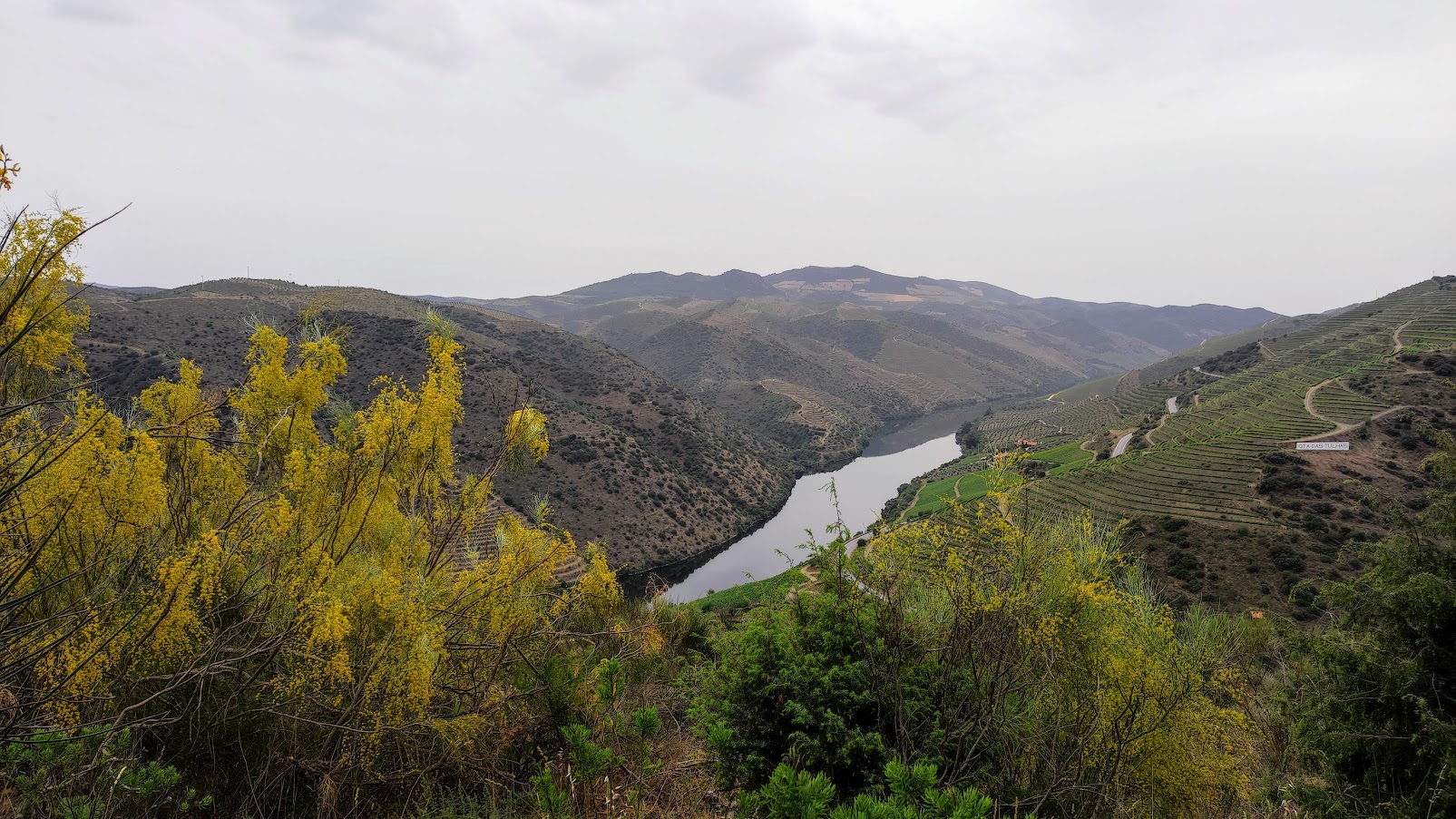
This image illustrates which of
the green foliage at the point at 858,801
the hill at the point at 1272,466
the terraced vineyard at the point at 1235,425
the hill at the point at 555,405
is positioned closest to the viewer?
the green foliage at the point at 858,801

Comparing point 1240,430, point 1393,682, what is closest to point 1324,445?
point 1240,430

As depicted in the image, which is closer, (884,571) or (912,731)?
(912,731)

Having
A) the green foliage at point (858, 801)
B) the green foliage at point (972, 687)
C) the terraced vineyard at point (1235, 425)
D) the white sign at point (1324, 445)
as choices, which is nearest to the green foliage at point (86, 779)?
the green foliage at point (858, 801)

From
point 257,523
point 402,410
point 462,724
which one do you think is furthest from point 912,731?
point 257,523

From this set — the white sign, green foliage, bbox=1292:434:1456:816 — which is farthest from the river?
the white sign

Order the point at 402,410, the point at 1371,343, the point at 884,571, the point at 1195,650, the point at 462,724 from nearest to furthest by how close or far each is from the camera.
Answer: the point at 462,724 → the point at 884,571 → the point at 402,410 → the point at 1195,650 → the point at 1371,343

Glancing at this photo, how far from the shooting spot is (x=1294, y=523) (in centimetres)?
3012

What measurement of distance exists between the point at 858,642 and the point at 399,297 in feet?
278

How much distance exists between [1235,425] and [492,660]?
2287 inches

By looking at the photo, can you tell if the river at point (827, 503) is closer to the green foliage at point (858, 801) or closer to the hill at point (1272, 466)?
the hill at point (1272, 466)

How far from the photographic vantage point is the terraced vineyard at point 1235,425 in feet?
119

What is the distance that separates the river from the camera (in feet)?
160

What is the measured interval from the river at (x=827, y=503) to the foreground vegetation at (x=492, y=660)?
11065 mm

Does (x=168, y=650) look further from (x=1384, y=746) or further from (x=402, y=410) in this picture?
(x=1384, y=746)
